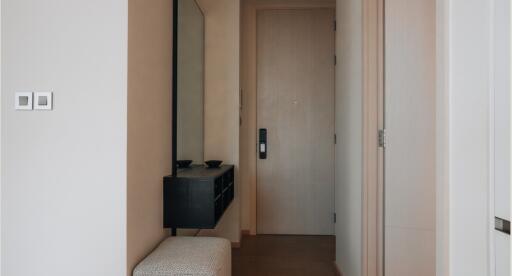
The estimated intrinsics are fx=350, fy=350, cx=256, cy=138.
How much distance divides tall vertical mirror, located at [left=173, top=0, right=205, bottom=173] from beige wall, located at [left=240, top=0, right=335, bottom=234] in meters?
0.73

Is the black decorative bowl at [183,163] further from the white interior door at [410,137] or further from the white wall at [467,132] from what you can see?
the white wall at [467,132]

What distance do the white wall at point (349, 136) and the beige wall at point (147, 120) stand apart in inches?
47.3

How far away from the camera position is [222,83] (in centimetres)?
349

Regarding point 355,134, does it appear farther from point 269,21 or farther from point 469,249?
point 269,21

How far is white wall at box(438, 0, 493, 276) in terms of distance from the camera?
3.08ft

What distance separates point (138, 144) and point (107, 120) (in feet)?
0.64

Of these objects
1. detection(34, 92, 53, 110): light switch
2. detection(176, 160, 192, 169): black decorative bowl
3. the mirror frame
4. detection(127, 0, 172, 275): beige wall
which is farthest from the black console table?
detection(34, 92, 53, 110): light switch

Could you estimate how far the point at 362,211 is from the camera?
2.10 m

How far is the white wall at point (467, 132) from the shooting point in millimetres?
940

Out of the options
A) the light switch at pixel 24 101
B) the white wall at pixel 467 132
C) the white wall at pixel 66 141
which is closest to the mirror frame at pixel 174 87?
the white wall at pixel 66 141

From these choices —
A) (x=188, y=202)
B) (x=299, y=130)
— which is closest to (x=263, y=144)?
(x=299, y=130)

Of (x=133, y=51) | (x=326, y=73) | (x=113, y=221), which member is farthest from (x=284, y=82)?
(x=113, y=221)

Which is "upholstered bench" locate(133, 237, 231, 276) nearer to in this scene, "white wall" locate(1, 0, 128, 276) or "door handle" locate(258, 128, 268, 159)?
"white wall" locate(1, 0, 128, 276)

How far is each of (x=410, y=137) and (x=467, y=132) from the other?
3.06ft
